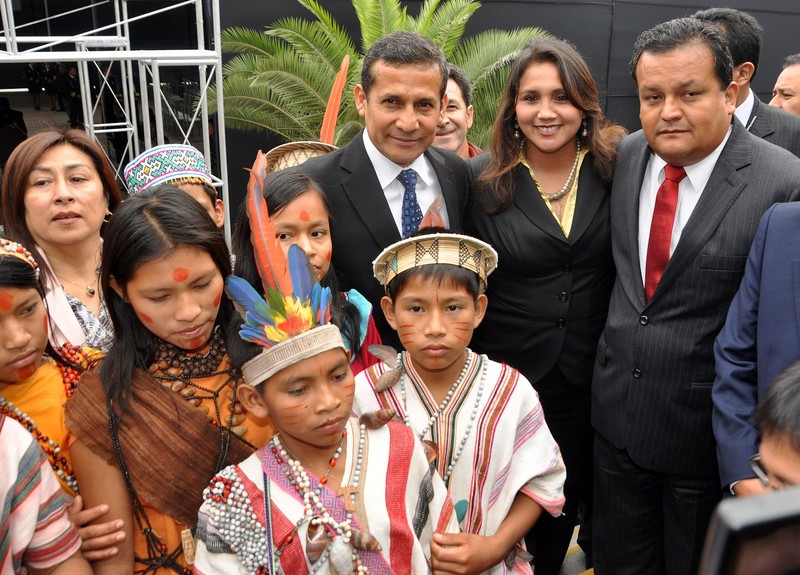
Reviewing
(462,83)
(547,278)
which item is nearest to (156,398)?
(547,278)

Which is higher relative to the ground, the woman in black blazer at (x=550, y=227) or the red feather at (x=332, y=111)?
the red feather at (x=332, y=111)

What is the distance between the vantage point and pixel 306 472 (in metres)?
1.81

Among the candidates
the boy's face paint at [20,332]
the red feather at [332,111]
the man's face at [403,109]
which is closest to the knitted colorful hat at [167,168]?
the red feather at [332,111]

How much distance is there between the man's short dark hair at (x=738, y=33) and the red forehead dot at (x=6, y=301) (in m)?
3.50

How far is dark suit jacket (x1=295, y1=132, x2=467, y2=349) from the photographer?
2729 mm

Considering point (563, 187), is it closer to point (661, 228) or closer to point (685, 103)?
point (661, 228)

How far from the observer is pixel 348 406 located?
183 centimetres

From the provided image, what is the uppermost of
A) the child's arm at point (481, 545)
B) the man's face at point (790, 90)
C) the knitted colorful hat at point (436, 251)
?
the man's face at point (790, 90)

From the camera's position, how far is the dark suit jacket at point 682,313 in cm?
239

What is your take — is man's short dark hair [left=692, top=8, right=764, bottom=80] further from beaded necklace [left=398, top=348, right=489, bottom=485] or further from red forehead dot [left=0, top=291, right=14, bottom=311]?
red forehead dot [left=0, top=291, right=14, bottom=311]

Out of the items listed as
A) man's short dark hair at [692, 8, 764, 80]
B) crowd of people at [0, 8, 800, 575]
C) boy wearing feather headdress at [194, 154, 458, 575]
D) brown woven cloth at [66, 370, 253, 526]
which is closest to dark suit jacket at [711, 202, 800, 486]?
crowd of people at [0, 8, 800, 575]

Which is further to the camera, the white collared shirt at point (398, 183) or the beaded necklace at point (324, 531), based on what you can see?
the white collared shirt at point (398, 183)

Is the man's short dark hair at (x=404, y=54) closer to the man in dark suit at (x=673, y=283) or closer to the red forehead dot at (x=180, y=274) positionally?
the man in dark suit at (x=673, y=283)

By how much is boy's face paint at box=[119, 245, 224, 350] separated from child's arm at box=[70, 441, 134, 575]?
34 centimetres
